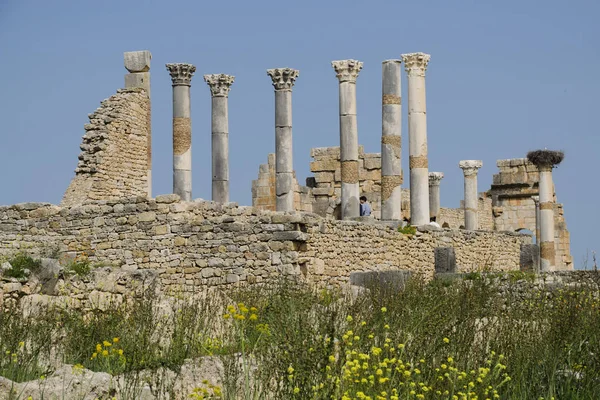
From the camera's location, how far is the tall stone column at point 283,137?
100.0 feet

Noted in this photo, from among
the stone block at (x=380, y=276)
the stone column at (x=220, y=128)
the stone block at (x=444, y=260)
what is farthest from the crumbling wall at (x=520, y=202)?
the stone block at (x=380, y=276)

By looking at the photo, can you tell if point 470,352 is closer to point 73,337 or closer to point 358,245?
point 73,337

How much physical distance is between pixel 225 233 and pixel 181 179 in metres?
9.79

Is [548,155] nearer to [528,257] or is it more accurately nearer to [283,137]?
[528,257]

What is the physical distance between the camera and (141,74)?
26766 millimetres

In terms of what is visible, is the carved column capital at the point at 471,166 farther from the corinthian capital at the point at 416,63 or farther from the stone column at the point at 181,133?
the stone column at the point at 181,133

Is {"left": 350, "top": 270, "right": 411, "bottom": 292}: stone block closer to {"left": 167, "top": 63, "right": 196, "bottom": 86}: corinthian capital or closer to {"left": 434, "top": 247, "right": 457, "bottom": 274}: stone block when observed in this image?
{"left": 434, "top": 247, "right": 457, "bottom": 274}: stone block

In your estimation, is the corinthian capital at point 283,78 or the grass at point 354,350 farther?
the corinthian capital at point 283,78

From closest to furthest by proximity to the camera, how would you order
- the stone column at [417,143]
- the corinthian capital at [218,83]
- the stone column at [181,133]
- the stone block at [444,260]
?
the stone block at [444,260] → the stone column at [181,133] → the stone column at [417,143] → the corinthian capital at [218,83]

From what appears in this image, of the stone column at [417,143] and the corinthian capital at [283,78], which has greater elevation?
the corinthian capital at [283,78]

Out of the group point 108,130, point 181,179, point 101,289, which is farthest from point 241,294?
point 181,179

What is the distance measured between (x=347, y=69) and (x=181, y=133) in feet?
16.1

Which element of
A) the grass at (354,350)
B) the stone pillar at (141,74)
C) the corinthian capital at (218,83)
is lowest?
the grass at (354,350)

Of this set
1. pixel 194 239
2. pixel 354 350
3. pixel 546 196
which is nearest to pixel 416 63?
pixel 546 196
